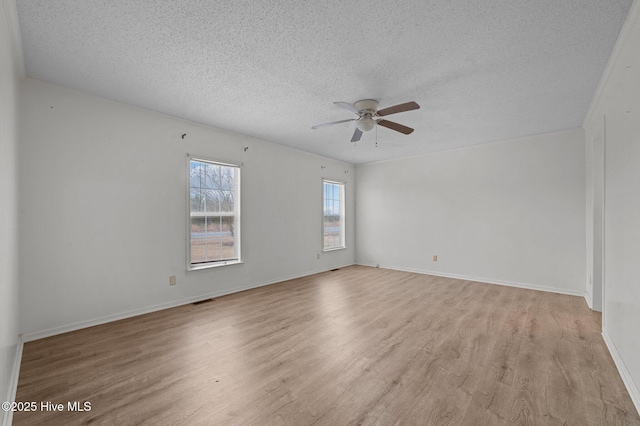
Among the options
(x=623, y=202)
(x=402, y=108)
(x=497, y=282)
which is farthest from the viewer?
(x=497, y=282)

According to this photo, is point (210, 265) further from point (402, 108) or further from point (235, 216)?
point (402, 108)

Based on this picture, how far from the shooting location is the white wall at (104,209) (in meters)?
2.65

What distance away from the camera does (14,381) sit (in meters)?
1.93

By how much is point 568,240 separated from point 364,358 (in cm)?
400

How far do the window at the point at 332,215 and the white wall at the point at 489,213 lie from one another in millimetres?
666

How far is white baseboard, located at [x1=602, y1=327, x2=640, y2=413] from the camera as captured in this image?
1.73 meters

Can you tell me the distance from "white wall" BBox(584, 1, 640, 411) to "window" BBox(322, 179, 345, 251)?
171 inches

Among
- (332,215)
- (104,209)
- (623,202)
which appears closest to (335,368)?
(623,202)

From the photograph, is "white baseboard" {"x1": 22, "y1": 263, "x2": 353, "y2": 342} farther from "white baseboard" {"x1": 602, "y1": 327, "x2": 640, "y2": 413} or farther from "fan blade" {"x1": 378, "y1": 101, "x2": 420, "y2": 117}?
"white baseboard" {"x1": 602, "y1": 327, "x2": 640, "y2": 413}

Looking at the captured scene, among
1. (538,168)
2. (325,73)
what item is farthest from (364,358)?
(538,168)

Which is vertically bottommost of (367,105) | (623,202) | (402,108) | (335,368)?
(335,368)

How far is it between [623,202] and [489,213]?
9.67 ft

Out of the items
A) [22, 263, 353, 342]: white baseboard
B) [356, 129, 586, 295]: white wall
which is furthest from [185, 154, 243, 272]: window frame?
[356, 129, 586, 295]: white wall

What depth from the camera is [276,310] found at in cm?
349
